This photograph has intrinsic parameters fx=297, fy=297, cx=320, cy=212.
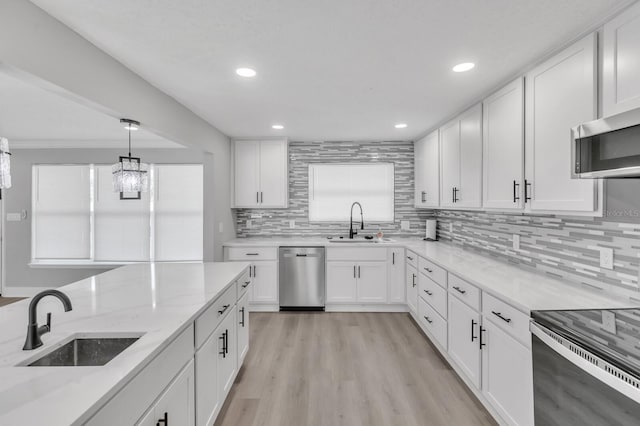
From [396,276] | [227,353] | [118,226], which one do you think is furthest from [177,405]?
[118,226]

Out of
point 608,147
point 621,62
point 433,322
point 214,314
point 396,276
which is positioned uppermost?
point 621,62

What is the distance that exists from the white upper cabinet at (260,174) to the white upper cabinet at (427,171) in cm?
189

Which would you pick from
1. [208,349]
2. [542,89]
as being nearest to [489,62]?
[542,89]

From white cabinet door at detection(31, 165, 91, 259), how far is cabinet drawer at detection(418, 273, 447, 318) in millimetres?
5339

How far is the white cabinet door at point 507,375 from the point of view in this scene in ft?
5.11

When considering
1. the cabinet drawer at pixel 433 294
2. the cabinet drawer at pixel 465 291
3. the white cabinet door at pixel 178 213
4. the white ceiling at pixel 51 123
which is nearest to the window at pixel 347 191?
the cabinet drawer at pixel 433 294

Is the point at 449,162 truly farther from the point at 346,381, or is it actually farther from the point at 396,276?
the point at 346,381

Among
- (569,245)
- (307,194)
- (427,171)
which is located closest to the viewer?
(569,245)

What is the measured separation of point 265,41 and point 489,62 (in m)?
1.50

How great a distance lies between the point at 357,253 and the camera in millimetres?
3973

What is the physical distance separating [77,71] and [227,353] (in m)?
1.95

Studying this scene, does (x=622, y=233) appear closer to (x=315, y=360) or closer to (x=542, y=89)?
(x=542, y=89)

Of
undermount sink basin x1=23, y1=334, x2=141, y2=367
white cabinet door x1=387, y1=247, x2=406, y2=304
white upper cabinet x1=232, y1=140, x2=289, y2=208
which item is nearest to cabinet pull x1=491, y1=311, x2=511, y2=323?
undermount sink basin x1=23, y1=334, x2=141, y2=367

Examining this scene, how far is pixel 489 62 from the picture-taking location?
2.02 m
